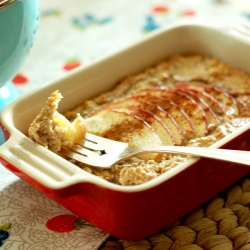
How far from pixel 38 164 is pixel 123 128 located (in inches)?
12.8

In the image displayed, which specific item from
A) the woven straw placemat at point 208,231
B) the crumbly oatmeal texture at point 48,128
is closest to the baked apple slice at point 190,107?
the woven straw placemat at point 208,231

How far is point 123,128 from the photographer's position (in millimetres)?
1456

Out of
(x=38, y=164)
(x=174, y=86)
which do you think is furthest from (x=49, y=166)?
(x=174, y=86)

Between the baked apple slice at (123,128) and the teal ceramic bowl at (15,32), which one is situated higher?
the teal ceramic bowl at (15,32)

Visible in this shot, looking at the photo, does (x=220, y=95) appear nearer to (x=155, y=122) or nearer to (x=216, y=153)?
(x=155, y=122)

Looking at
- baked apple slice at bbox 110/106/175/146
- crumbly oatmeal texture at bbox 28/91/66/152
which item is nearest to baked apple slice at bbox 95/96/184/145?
baked apple slice at bbox 110/106/175/146

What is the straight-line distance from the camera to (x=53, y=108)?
4.20 feet

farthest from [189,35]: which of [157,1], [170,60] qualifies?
[157,1]

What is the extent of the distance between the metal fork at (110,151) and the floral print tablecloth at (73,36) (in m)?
0.14

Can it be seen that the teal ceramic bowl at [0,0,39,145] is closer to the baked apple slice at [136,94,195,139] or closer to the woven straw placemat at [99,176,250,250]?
the baked apple slice at [136,94,195,139]

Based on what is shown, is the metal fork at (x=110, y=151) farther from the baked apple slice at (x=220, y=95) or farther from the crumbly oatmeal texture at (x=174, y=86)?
the baked apple slice at (x=220, y=95)

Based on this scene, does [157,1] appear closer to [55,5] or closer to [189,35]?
[55,5]

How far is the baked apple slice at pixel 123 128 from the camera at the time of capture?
1401 millimetres

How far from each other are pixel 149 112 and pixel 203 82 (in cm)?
26
